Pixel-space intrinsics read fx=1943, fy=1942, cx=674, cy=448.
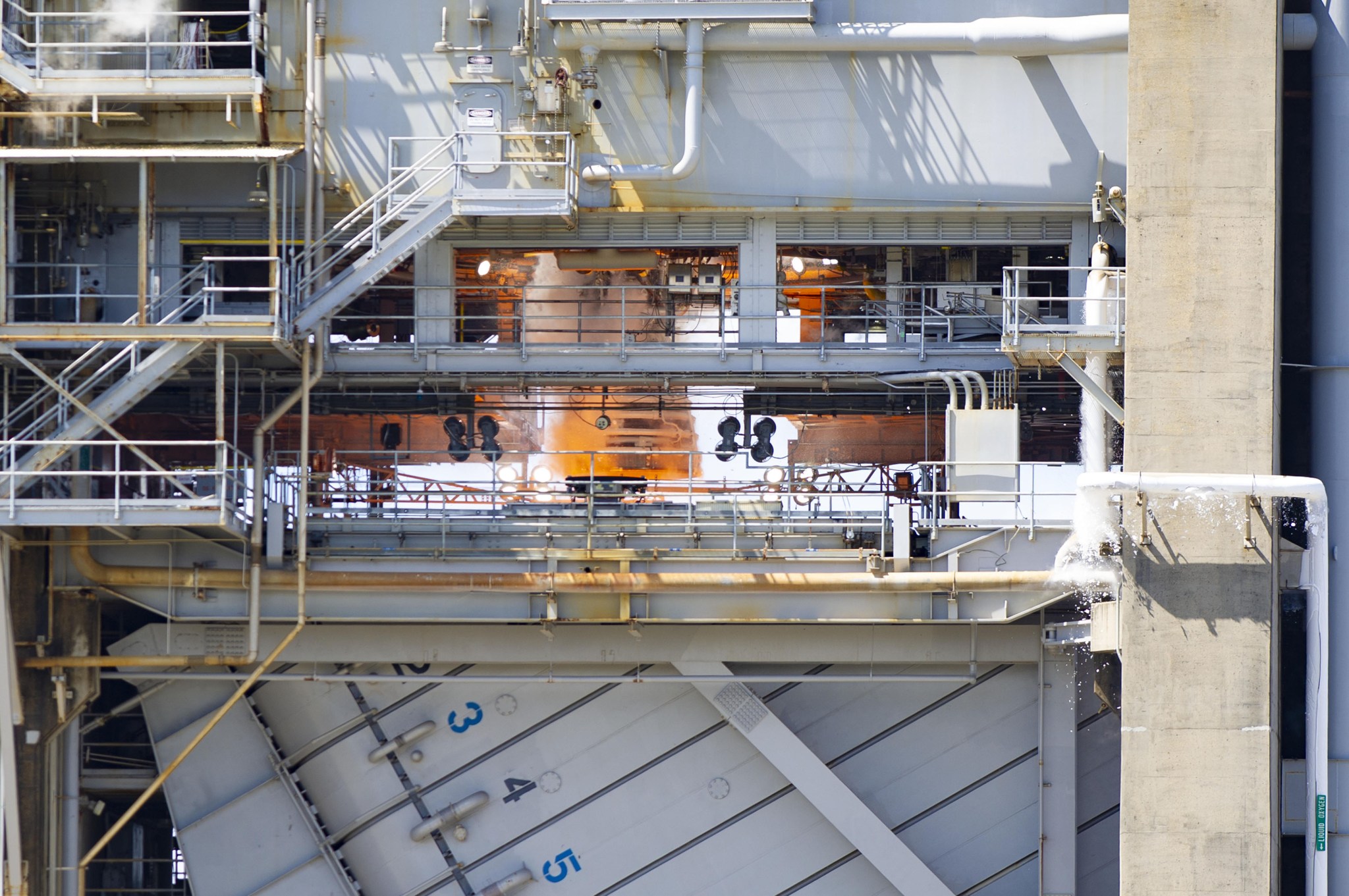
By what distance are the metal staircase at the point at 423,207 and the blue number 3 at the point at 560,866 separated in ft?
22.8

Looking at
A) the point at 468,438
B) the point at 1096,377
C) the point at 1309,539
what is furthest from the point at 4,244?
the point at 1309,539

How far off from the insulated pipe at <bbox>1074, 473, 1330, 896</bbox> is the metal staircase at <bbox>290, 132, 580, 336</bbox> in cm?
718

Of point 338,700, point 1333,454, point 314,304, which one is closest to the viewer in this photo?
point 1333,454

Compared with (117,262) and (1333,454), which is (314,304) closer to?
(117,262)

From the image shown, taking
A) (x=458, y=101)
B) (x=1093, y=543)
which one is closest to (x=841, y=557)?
(x=1093, y=543)

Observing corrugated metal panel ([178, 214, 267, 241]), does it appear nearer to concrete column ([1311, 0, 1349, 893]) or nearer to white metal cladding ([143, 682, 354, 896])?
white metal cladding ([143, 682, 354, 896])

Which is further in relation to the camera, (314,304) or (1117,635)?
(314,304)

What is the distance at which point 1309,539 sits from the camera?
1931 cm

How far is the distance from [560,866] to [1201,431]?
31.1 ft

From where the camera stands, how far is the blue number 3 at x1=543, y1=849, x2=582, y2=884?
23.4 meters

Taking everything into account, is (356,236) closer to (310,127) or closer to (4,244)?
(310,127)

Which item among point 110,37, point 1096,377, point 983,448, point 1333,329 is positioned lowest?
Answer: point 983,448

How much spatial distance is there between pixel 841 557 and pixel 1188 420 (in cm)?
490

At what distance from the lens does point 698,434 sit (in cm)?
2552
